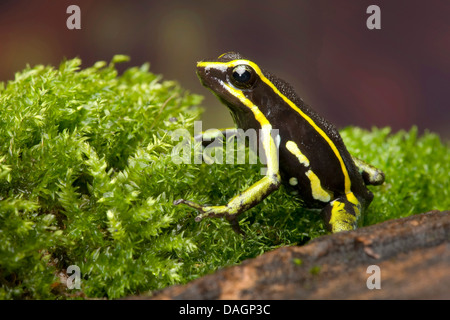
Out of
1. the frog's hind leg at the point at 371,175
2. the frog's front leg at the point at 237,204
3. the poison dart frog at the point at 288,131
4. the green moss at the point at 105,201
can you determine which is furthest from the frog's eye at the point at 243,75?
the frog's hind leg at the point at 371,175

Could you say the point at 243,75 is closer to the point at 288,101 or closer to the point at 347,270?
the point at 288,101

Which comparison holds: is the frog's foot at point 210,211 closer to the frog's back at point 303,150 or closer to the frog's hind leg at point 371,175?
the frog's back at point 303,150

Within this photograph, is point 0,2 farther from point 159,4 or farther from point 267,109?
point 267,109

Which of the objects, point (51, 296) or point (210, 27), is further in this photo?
point (210, 27)

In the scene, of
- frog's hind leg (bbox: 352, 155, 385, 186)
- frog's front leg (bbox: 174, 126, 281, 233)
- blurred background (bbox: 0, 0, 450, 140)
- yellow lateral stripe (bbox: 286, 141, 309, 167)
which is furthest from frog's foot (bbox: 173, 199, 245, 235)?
blurred background (bbox: 0, 0, 450, 140)

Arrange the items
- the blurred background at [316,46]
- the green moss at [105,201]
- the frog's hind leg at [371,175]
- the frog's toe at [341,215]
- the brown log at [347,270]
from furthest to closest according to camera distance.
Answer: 1. the blurred background at [316,46]
2. the frog's hind leg at [371,175]
3. the frog's toe at [341,215]
4. the green moss at [105,201]
5. the brown log at [347,270]

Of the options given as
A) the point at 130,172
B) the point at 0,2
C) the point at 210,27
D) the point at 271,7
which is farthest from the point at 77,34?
the point at 130,172

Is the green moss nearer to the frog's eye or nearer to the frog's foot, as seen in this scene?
the frog's foot
